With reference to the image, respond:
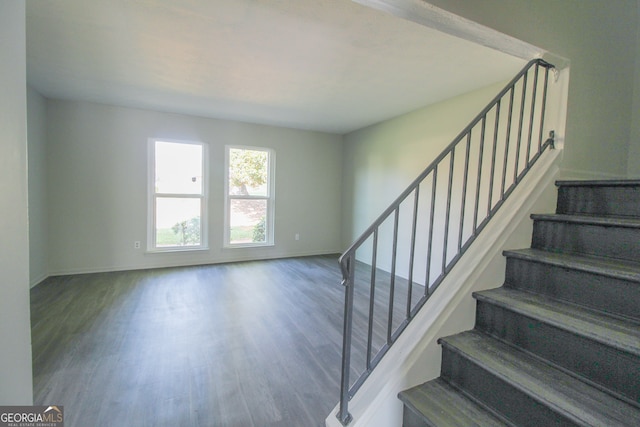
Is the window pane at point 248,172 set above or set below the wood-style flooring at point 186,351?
above

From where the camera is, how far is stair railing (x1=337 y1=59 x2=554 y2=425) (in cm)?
146

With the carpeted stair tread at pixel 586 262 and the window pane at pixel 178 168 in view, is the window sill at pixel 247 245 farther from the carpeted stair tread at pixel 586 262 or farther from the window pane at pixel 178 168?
the carpeted stair tread at pixel 586 262

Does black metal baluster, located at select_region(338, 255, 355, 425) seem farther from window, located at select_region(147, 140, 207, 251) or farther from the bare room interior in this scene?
window, located at select_region(147, 140, 207, 251)

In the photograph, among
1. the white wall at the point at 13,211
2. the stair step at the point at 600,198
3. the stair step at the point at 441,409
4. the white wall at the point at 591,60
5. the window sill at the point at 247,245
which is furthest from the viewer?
the window sill at the point at 247,245

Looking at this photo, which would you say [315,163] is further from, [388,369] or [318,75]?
[388,369]

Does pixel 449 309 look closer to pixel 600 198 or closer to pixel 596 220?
pixel 596 220

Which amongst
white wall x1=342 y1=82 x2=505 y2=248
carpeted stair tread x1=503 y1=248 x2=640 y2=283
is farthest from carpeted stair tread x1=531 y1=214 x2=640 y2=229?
white wall x1=342 y1=82 x2=505 y2=248

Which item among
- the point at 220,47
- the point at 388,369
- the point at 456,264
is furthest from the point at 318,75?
the point at 388,369

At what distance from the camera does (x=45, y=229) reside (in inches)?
152

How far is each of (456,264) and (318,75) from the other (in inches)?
92.2

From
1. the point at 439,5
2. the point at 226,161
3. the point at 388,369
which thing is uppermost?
the point at 439,5

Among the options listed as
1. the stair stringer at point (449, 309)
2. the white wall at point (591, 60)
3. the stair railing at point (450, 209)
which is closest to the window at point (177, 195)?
the stair railing at point (450, 209)

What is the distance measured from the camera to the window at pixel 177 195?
177 inches

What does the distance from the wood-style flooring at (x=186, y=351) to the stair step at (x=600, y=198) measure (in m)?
1.85
